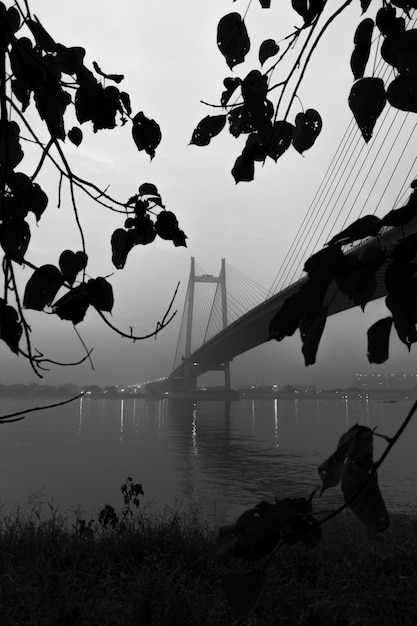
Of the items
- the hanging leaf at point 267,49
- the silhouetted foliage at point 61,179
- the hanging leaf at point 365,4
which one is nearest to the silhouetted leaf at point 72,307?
the silhouetted foliage at point 61,179

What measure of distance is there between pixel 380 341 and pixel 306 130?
2.19ft

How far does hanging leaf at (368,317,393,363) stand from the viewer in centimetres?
57

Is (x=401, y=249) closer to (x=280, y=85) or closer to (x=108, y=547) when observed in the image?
(x=280, y=85)

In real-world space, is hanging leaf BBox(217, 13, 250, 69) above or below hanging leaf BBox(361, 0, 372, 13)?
above

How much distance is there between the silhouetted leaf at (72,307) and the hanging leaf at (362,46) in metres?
0.50

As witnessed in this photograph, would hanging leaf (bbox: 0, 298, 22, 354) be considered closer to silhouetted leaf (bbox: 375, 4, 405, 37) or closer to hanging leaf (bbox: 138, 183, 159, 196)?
hanging leaf (bbox: 138, 183, 159, 196)

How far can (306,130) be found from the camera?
1.10 m

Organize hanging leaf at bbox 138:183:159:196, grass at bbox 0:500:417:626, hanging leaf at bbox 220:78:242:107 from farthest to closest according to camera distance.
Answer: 1. grass at bbox 0:500:417:626
2. hanging leaf at bbox 138:183:159:196
3. hanging leaf at bbox 220:78:242:107

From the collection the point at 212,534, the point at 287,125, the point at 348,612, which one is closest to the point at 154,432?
the point at 212,534

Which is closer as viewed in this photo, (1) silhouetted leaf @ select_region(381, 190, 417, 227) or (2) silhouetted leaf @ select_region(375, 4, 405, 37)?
(1) silhouetted leaf @ select_region(381, 190, 417, 227)

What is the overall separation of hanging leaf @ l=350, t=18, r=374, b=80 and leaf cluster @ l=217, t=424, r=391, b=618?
0.50 meters

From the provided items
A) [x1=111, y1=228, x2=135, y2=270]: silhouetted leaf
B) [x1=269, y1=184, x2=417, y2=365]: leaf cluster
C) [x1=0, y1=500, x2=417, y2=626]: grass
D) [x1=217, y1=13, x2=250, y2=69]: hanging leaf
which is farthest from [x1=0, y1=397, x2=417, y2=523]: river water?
[x1=269, y1=184, x2=417, y2=365]: leaf cluster

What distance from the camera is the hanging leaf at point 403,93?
69cm

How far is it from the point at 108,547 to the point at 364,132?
456 cm
